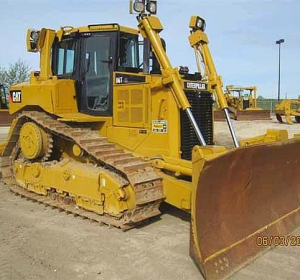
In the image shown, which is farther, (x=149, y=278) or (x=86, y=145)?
(x=86, y=145)

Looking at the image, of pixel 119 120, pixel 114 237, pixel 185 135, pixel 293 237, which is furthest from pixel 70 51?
pixel 293 237

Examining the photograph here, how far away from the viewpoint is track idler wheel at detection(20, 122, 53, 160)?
6590 mm

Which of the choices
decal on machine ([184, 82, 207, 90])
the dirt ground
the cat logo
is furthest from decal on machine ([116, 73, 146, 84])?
the cat logo

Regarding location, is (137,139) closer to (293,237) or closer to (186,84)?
(186,84)

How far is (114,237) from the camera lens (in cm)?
502

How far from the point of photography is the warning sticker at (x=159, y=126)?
5.68m

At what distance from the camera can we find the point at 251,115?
90.0 ft

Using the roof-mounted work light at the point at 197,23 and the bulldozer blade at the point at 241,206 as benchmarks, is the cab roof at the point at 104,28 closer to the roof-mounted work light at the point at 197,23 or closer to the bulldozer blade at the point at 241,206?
the roof-mounted work light at the point at 197,23

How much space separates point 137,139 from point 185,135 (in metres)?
0.78

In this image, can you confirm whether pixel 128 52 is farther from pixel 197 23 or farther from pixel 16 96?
pixel 16 96

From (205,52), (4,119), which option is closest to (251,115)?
(4,119)
